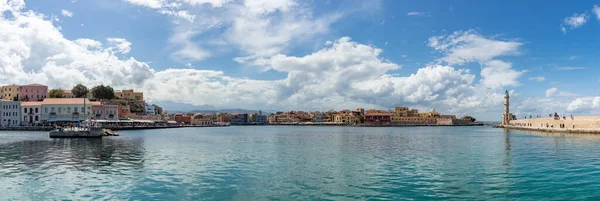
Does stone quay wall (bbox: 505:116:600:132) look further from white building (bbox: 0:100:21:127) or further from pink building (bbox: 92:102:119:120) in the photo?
white building (bbox: 0:100:21:127)

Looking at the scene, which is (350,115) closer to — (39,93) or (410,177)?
(39,93)

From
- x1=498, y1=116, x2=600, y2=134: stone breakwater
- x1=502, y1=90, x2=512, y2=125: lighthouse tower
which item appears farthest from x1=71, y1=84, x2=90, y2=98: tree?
Answer: x1=502, y1=90, x2=512, y2=125: lighthouse tower

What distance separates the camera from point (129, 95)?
147625mm

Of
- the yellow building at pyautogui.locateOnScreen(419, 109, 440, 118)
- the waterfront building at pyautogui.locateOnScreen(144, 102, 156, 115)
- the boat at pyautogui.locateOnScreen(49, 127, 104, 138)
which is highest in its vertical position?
the waterfront building at pyautogui.locateOnScreen(144, 102, 156, 115)

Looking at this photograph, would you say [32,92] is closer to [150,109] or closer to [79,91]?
[79,91]

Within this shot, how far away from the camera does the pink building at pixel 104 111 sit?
98.6 metres

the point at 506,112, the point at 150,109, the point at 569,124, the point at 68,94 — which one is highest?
the point at 68,94

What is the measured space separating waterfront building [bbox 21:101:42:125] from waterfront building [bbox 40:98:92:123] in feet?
4.30

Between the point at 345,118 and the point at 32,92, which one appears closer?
the point at 32,92

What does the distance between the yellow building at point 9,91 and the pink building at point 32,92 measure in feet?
19.8

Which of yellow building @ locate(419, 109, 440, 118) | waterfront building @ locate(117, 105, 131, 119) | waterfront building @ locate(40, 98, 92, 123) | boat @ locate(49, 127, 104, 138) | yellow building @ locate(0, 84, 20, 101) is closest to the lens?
boat @ locate(49, 127, 104, 138)

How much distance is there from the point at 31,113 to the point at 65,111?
29.4 ft

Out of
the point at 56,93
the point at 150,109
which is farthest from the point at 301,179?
the point at 150,109

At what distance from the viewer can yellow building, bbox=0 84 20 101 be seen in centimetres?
11562
